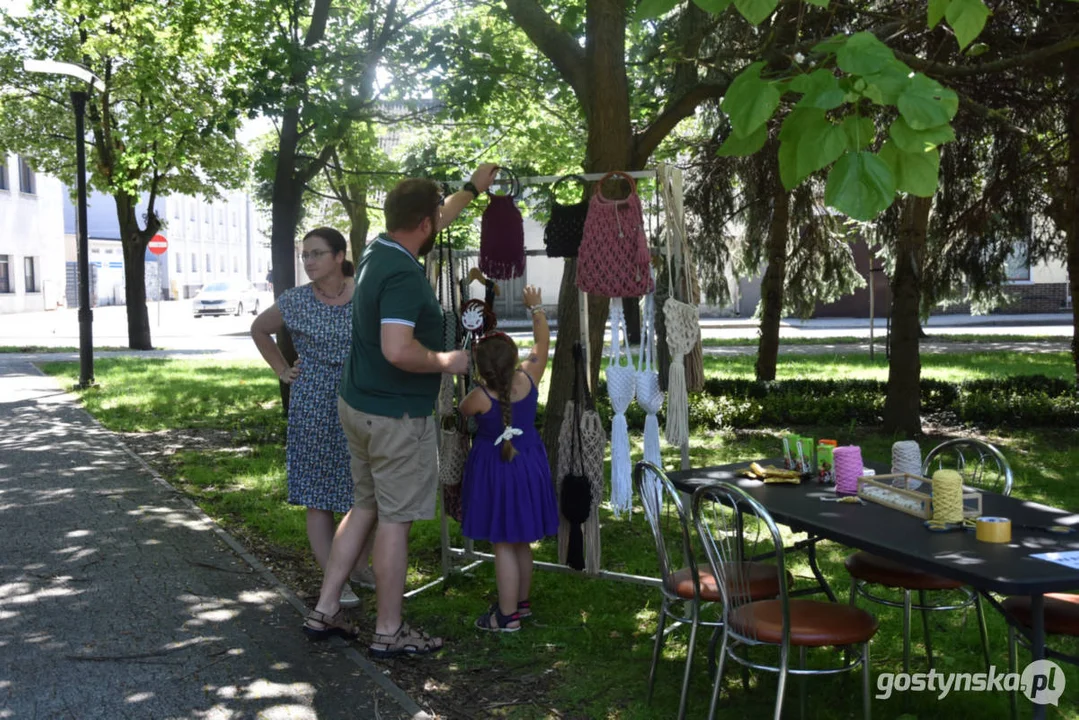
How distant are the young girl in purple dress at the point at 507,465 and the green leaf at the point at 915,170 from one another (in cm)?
241

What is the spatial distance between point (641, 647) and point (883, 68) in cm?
313

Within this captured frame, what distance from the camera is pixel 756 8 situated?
290cm

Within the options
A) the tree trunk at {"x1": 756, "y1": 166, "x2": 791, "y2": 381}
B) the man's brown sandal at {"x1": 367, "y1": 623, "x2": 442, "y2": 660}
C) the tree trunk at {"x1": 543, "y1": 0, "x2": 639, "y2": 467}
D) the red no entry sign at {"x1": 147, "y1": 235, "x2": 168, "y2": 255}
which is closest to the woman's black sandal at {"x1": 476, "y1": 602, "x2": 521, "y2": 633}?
the man's brown sandal at {"x1": 367, "y1": 623, "x2": 442, "y2": 660}

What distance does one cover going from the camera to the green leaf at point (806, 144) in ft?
9.09

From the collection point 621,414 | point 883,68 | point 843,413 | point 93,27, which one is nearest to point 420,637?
point 621,414

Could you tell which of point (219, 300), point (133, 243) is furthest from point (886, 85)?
point (219, 300)

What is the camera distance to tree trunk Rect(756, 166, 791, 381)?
14742mm

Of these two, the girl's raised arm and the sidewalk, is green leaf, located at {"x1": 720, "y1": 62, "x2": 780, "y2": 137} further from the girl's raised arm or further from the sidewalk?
the sidewalk

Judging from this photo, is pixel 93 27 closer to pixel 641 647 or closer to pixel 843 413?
pixel 843 413

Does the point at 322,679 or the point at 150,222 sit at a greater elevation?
the point at 150,222

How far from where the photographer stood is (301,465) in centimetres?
543

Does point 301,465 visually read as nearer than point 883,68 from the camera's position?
No

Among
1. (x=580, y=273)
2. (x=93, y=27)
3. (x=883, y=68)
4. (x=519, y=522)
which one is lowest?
(x=519, y=522)

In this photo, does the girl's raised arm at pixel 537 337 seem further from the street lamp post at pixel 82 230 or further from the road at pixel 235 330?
the road at pixel 235 330
